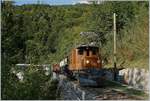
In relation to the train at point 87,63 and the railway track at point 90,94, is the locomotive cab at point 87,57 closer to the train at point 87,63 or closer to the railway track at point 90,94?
the train at point 87,63

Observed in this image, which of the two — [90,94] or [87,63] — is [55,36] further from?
[90,94]

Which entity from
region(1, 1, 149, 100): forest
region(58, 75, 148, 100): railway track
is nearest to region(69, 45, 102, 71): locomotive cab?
region(1, 1, 149, 100): forest

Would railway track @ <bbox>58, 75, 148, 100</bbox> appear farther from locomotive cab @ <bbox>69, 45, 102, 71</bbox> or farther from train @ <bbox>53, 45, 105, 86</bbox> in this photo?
locomotive cab @ <bbox>69, 45, 102, 71</bbox>

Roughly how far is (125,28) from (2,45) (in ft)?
118

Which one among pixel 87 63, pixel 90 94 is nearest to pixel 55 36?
pixel 87 63

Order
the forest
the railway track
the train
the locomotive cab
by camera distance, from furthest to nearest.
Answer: the locomotive cab
the train
the forest
the railway track

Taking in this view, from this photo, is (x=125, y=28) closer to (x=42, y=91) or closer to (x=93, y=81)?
(x=93, y=81)

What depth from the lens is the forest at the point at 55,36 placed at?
62.1ft

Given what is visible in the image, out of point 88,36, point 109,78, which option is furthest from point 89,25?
point 109,78

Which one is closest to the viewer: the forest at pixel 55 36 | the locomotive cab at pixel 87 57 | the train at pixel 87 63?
the forest at pixel 55 36

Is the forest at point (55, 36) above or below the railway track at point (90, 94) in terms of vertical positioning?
above

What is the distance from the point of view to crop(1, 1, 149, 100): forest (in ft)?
62.1

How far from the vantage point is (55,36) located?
90125 mm

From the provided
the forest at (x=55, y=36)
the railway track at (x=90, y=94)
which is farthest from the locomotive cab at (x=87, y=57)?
the railway track at (x=90, y=94)
